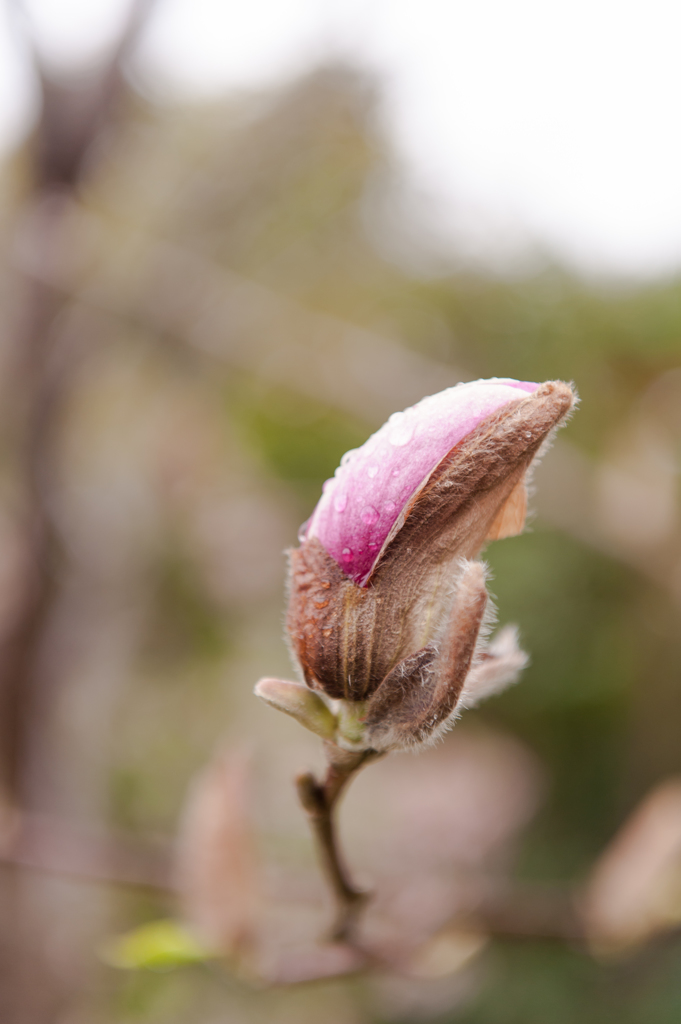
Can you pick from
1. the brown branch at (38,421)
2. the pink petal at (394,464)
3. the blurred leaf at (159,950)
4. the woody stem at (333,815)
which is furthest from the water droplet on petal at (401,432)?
the brown branch at (38,421)

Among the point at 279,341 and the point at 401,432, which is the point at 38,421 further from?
the point at 401,432

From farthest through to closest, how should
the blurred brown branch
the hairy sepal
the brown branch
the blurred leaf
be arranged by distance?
1. the blurred brown branch
2. the brown branch
3. the blurred leaf
4. the hairy sepal

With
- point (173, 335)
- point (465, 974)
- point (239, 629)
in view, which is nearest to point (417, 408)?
point (173, 335)

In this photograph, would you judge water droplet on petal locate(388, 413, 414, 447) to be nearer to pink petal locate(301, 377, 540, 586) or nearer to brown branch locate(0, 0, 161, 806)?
pink petal locate(301, 377, 540, 586)

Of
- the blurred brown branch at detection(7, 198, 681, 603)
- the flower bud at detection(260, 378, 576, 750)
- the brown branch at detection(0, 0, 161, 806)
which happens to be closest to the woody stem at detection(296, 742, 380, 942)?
the flower bud at detection(260, 378, 576, 750)

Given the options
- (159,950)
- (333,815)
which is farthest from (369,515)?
(159,950)

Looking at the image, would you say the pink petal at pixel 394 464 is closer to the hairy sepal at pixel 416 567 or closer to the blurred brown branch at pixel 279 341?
the hairy sepal at pixel 416 567

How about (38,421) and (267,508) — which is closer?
(38,421)
